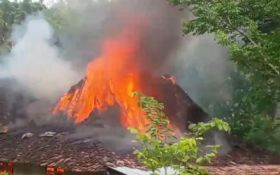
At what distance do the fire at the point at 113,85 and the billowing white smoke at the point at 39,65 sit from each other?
256 centimetres

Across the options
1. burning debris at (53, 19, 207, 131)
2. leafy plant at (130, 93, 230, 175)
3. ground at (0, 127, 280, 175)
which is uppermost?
burning debris at (53, 19, 207, 131)

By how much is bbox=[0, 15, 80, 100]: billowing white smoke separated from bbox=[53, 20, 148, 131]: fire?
101 inches

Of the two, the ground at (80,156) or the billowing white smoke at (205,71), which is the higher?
the billowing white smoke at (205,71)

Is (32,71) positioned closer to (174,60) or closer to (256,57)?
(174,60)

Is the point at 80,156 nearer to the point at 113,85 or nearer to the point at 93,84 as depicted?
the point at 93,84

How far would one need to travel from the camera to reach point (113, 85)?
16734 mm

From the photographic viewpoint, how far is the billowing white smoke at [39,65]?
20406mm

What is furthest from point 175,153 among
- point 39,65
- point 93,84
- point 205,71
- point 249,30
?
point 205,71

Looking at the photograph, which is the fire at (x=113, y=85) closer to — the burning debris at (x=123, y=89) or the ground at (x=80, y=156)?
the burning debris at (x=123, y=89)

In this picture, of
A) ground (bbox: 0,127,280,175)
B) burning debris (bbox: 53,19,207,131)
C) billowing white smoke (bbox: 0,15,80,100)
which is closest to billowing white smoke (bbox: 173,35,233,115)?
burning debris (bbox: 53,19,207,131)

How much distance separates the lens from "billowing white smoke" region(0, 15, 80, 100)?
20.4m

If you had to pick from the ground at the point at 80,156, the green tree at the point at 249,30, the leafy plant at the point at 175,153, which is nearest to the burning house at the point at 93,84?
the ground at the point at 80,156

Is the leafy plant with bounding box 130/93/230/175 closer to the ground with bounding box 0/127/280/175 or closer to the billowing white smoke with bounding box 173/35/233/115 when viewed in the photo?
the ground with bounding box 0/127/280/175

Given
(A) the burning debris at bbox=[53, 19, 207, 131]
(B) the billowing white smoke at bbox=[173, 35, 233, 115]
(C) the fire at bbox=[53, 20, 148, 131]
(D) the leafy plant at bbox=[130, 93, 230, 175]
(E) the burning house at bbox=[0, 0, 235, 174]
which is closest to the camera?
(D) the leafy plant at bbox=[130, 93, 230, 175]
